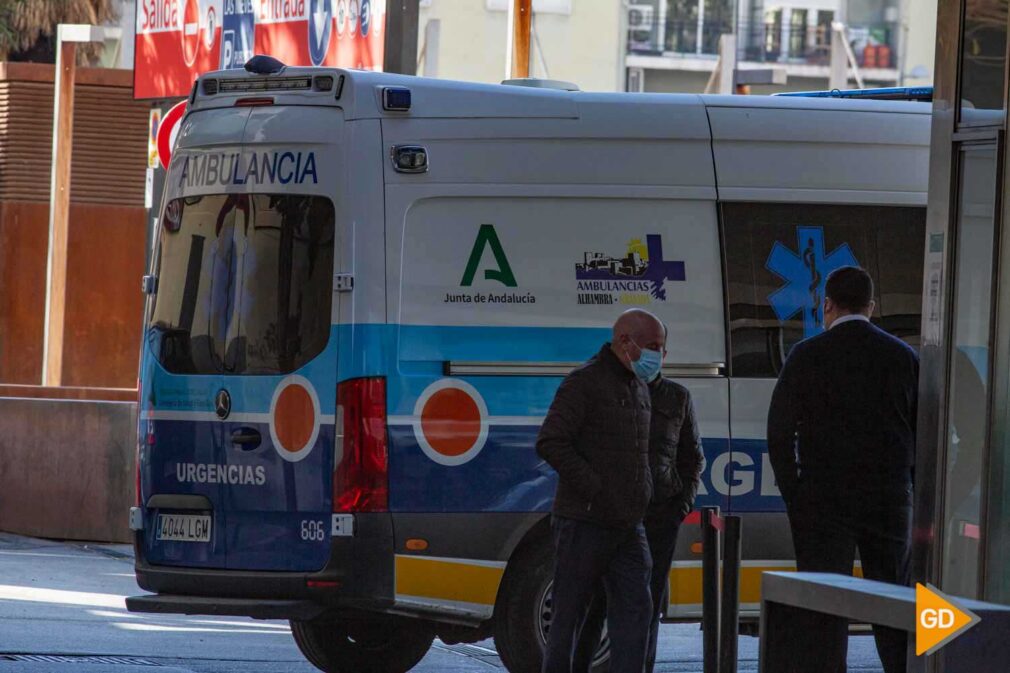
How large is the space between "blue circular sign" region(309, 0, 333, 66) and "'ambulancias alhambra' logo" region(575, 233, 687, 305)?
22.9ft

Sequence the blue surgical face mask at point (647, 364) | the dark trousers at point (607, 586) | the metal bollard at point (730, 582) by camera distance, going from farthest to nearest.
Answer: the blue surgical face mask at point (647, 364) < the dark trousers at point (607, 586) < the metal bollard at point (730, 582)

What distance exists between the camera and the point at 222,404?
8.53 meters

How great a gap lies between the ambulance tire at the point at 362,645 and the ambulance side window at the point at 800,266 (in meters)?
2.06

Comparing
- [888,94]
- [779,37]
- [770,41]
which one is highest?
[779,37]

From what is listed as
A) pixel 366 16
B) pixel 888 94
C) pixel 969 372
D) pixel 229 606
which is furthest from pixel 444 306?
pixel 366 16

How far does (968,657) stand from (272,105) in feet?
16.3

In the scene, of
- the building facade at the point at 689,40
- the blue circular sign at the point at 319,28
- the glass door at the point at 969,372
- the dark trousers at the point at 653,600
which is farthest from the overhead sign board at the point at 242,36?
the building facade at the point at 689,40

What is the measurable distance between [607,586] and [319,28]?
27.9 feet

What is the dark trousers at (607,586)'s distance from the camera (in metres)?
7.64

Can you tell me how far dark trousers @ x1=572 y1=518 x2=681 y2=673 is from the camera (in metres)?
8.10

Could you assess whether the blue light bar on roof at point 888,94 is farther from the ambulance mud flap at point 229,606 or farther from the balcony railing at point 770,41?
the balcony railing at point 770,41

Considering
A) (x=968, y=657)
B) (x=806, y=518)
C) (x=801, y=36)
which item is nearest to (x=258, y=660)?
(x=806, y=518)

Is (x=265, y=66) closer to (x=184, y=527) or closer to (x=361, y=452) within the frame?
(x=361, y=452)

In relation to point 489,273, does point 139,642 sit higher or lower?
lower
